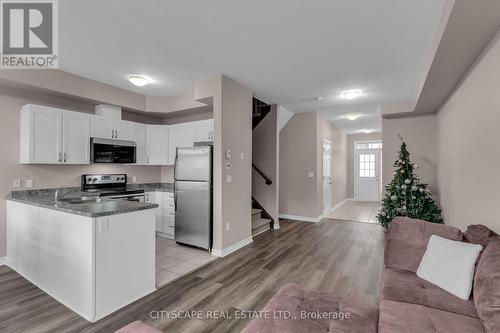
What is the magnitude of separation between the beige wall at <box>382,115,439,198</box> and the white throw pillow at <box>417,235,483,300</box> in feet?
11.7

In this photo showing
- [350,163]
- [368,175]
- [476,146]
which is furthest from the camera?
[350,163]

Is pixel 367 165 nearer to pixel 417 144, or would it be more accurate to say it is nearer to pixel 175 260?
pixel 417 144

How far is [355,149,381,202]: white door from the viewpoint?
9203 mm

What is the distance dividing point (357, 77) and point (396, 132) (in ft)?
7.60

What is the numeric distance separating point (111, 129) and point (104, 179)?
3.09 feet

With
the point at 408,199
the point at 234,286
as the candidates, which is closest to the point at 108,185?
the point at 234,286

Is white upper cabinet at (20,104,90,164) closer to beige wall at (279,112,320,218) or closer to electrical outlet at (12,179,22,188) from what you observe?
electrical outlet at (12,179,22,188)

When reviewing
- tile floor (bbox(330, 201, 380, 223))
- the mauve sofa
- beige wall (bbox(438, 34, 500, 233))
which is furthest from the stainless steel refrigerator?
tile floor (bbox(330, 201, 380, 223))

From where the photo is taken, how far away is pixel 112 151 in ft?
13.6

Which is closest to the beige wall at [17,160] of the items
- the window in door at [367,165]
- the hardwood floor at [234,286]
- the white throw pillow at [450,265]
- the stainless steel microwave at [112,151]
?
the stainless steel microwave at [112,151]

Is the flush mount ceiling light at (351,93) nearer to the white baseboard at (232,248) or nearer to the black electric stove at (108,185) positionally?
the white baseboard at (232,248)

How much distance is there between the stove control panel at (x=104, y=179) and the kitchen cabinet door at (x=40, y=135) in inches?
26.7

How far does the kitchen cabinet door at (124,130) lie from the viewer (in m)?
4.32

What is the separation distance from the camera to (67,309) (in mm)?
2244
